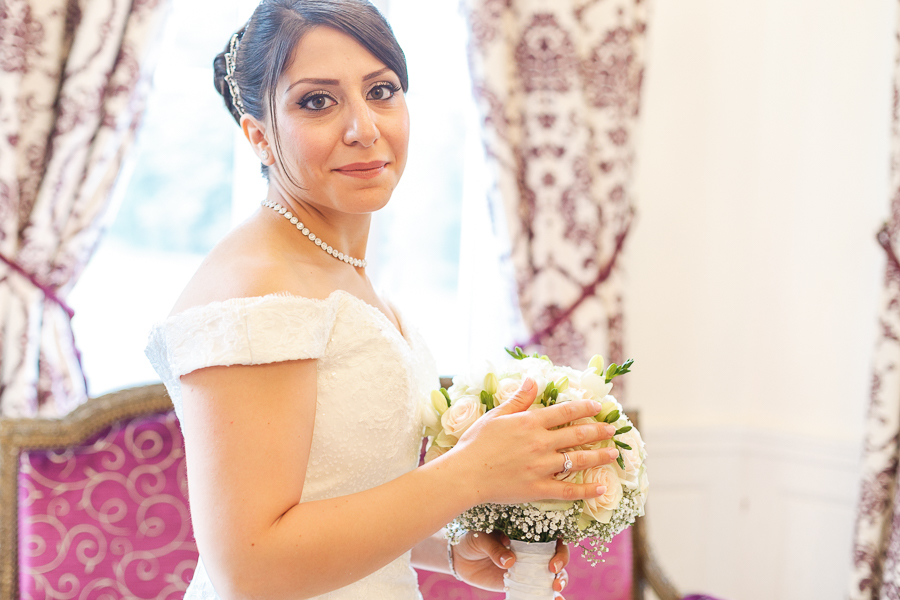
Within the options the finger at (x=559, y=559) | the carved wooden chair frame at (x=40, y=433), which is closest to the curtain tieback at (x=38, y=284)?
the carved wooden chair frame at (x=40, y=433)

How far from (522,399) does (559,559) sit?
1.18ft

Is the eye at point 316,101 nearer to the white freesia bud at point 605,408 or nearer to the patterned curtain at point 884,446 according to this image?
the white freesia bud at point 605,408

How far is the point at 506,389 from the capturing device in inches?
55.7

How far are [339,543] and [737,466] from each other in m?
2.71

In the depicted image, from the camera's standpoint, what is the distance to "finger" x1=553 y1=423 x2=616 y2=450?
1.31m

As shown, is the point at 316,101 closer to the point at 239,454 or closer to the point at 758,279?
the point at 239,454

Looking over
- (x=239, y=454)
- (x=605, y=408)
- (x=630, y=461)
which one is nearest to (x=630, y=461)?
(x=630, y=461)

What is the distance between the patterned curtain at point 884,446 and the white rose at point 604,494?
1806 mm

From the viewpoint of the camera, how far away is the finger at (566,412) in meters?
1.31

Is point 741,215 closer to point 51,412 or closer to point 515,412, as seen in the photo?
point 515,412

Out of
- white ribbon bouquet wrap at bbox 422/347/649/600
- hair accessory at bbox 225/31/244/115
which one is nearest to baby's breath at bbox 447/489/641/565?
white ribbon bouquet wrap at bbox 422/347/649/600

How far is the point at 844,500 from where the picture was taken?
10.3 ft

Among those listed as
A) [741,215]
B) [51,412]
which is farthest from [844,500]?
[51,412]

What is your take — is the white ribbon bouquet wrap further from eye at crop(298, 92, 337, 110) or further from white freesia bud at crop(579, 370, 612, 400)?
eye at crop(298, 92, 337, 110)
